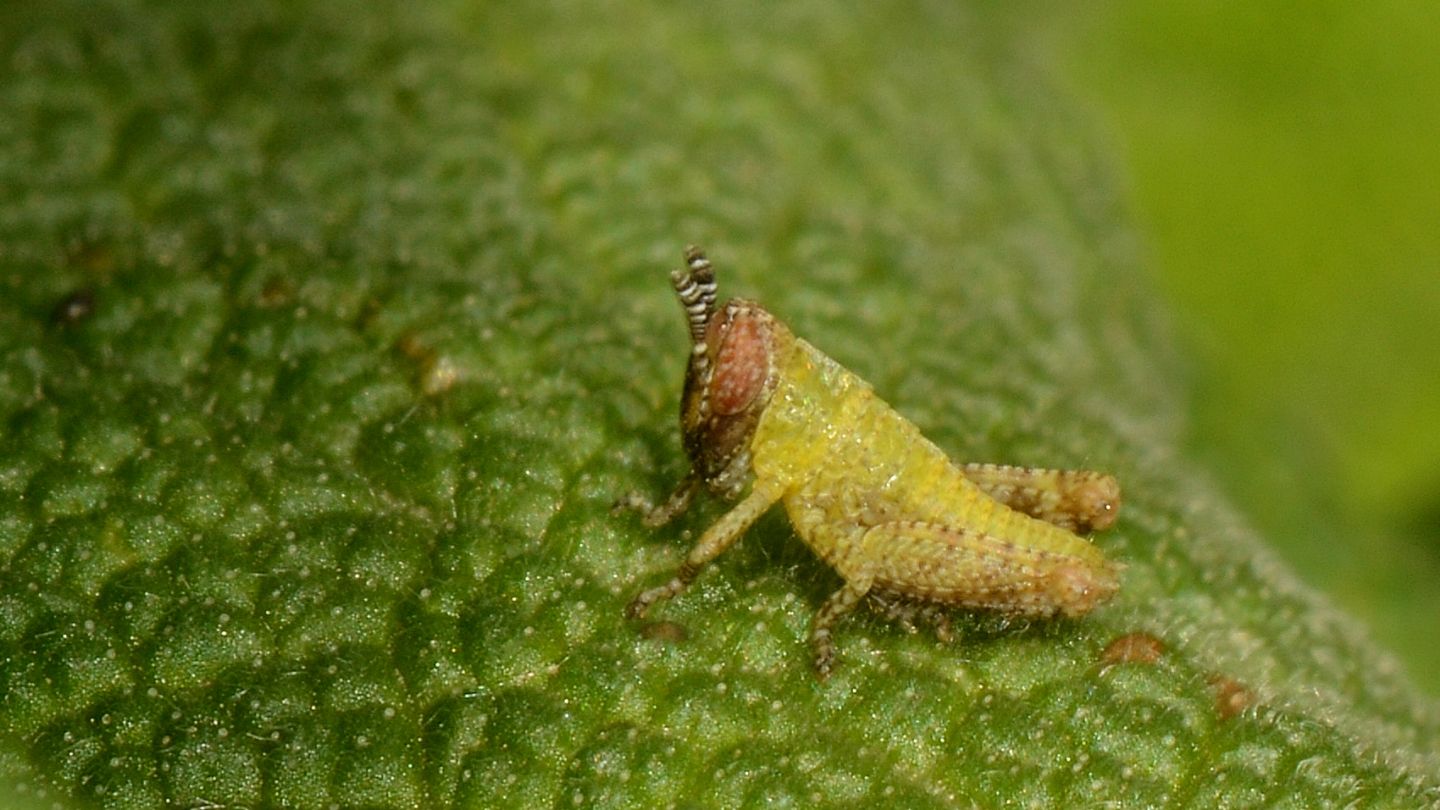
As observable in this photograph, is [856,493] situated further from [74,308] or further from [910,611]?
[74,308]

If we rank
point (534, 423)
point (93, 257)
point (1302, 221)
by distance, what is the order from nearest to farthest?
point (534, 423)
point (93, 257)
point (1302, 221)

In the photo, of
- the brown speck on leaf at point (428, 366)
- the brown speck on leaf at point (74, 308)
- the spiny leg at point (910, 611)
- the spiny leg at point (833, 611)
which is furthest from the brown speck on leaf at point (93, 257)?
the spiny leg at point (910, 611)

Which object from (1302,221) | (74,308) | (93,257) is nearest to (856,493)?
(74,308)

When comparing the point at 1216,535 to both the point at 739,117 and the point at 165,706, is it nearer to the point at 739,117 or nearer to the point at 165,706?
the point at 739,117

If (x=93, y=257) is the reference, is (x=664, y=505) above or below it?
above

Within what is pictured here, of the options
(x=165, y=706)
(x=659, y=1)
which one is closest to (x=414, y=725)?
(x=165, y=706)

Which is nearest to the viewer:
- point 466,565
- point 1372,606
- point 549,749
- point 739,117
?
point 549,749

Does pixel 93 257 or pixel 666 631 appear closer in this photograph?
pixel 666 631
